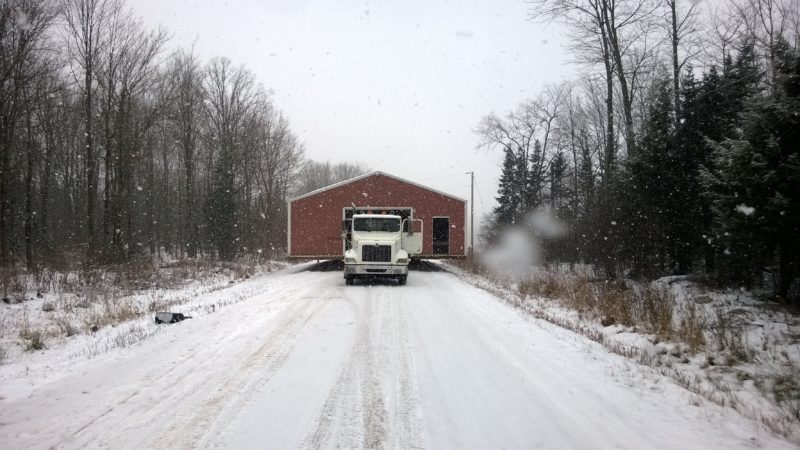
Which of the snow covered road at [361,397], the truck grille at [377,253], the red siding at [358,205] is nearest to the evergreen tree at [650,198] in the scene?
the truck grille at [377,253]

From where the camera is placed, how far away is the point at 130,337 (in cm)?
730

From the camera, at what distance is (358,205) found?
89.1 feet

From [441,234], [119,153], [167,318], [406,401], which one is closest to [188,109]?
[119,153]

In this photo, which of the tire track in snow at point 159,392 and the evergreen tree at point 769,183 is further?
the evergreen tree at point 769,183

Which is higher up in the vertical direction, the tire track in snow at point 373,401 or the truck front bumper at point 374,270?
the truck front bumper at point 374,270

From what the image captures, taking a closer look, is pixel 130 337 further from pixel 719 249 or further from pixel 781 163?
pixel 719 249

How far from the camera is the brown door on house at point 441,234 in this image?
88.6 ft

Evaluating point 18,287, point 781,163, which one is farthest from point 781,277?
point 18,287

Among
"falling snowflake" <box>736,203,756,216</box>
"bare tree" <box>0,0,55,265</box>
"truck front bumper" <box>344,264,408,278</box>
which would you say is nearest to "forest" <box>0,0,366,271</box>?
"bare tree" <box>0,0,55,265</box>

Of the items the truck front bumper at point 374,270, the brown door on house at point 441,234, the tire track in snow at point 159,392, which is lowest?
the tire track in snow at point 159,392

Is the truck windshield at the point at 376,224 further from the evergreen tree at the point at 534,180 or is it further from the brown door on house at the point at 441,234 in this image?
the evergreen tree at the point at 534,180

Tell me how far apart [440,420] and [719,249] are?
44.5ft

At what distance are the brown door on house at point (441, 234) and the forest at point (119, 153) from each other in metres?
14.1

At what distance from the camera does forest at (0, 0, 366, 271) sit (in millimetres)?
18750
